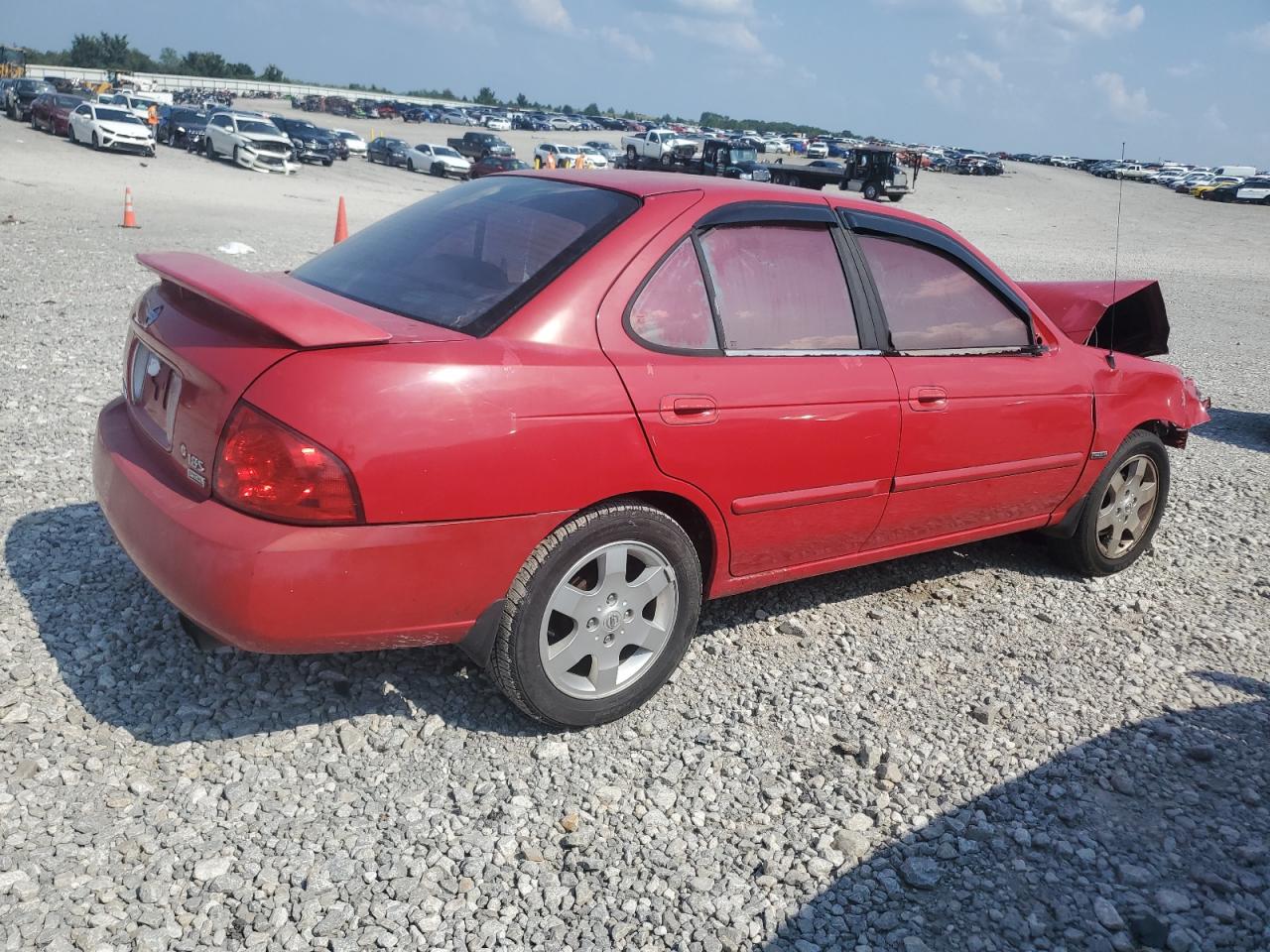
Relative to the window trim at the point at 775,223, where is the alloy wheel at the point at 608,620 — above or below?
below

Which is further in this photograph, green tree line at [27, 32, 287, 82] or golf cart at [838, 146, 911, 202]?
green tree line at [27, 32, 287, 82]

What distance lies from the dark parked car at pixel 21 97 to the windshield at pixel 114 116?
1015cm

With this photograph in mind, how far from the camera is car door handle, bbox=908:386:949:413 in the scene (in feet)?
12.7

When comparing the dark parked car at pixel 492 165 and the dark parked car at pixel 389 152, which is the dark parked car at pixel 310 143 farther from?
the dark parked car at pixel 492 165

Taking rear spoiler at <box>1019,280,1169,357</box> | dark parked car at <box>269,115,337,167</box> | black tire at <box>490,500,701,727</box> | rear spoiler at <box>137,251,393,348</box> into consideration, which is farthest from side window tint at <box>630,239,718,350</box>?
dark parked car at <box>269,115,337,167</box>

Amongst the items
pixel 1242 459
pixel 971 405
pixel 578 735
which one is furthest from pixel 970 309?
pixel 1242 459

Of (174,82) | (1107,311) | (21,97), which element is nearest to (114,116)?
(21,97)

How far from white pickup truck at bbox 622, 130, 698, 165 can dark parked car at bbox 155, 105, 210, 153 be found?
18293mm

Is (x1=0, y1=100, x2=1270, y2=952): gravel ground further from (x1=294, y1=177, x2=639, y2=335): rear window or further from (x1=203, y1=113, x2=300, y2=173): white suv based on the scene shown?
(x1=203, y1=113, x2=300, y2=173): white suv

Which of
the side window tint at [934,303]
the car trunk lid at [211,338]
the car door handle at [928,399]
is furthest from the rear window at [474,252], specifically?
the car door handle at [928,399]

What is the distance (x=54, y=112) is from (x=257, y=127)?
811 cm

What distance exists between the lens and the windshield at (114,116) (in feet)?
112

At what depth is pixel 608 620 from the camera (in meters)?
3.30

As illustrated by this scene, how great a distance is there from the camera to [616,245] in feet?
10.7
